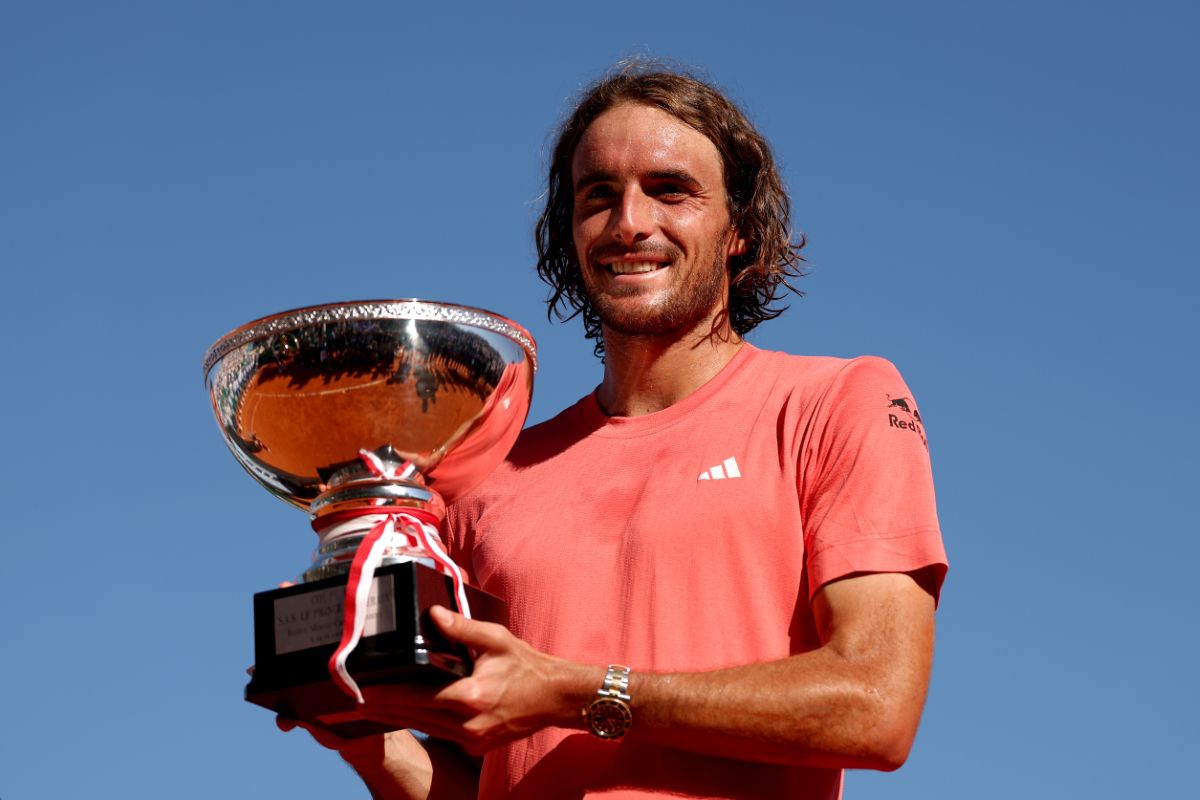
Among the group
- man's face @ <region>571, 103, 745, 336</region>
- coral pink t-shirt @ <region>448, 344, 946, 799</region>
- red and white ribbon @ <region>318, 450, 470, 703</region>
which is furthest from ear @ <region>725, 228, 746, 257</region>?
red and white ribbon @ <region>318, 450, 470, 703</region>

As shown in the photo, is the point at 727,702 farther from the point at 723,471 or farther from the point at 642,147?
the point at 642,147

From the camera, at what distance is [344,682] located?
392cm

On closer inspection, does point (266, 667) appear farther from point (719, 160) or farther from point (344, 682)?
point (719, 160)

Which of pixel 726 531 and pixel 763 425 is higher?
pixel 763 425

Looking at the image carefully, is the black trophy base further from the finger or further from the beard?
the beard

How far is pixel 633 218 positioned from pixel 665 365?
521 millimetres

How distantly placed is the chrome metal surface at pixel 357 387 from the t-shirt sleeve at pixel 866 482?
3.24 feet

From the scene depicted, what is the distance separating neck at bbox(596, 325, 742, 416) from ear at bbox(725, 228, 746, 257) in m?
0.52

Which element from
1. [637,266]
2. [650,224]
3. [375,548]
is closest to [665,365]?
[637,266]

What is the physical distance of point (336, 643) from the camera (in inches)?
159

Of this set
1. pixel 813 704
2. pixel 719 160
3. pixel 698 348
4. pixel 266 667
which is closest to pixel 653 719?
pixel 813 704

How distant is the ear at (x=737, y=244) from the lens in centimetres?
595

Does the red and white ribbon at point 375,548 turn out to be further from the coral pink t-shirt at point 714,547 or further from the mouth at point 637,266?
the mouth at point 637,266

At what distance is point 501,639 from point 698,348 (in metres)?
1.78
